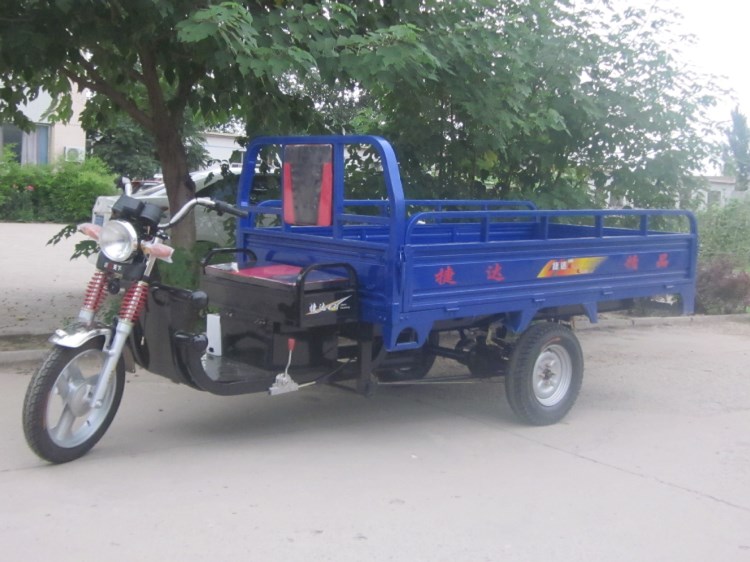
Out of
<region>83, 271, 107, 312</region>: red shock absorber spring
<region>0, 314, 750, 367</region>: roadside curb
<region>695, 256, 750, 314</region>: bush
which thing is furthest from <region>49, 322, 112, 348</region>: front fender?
<region>695, 256, 750, 314</region>: bush

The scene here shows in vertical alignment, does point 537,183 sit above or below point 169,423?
above

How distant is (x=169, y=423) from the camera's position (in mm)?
6238

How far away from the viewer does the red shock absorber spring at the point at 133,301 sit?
5.20 m

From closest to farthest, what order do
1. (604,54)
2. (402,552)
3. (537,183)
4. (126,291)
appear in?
(402,552), (126,291), (604,54), (537,183)

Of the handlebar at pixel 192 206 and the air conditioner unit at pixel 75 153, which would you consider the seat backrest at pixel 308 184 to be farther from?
the air conditioner unit at pixel 75 153

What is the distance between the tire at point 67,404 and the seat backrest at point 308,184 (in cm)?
171

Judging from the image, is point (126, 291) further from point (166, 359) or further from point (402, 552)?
point (402, 552)

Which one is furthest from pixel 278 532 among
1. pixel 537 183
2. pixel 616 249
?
pixel 537 183

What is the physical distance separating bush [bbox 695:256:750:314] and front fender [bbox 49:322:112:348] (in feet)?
31.9

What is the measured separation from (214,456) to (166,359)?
0.68 m

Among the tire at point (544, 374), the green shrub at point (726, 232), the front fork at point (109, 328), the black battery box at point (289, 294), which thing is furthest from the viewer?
the green shrub at point (726, 232)

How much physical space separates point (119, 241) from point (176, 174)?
3.69 metres

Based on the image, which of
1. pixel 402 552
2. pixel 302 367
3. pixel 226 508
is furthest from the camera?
pixel 302 367

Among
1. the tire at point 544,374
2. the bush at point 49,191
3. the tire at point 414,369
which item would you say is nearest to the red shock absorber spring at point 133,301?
the tire at point 414,369
